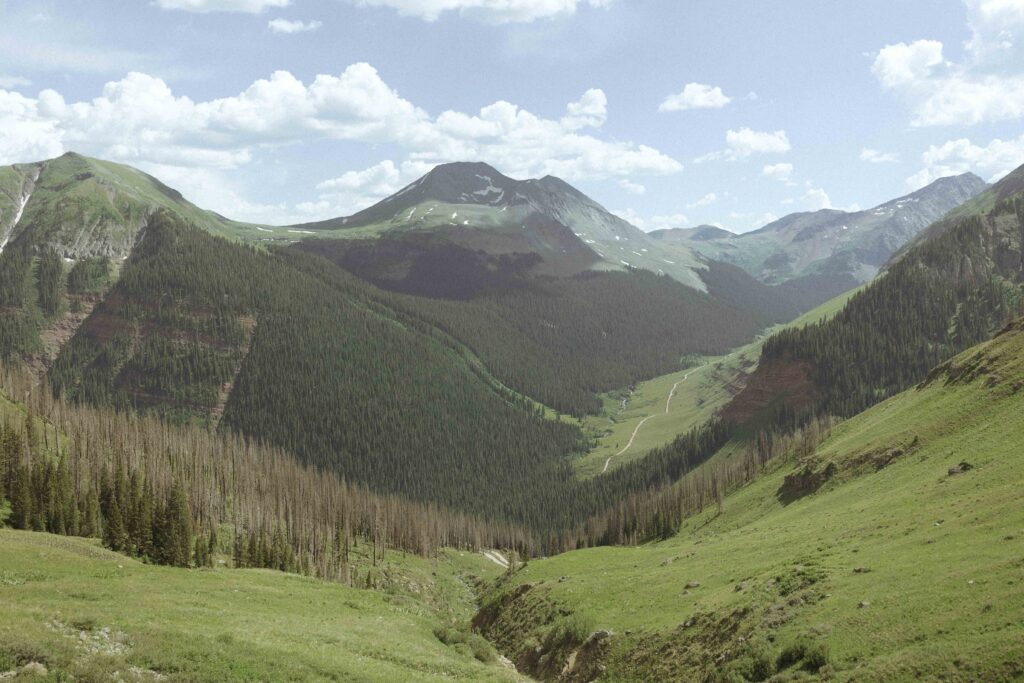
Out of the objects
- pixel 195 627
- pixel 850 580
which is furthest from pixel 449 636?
pixel 850 580

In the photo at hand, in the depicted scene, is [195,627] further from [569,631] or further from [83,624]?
[569,631]

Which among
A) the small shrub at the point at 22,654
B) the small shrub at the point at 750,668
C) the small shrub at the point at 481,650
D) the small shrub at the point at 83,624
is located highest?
the small shrub at the point at 22,654

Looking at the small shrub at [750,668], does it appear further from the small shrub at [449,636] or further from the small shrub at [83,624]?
the small shrub at [83,624]

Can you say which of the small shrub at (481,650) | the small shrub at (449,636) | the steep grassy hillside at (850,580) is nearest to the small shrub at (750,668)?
the steep grassy hillside at (850,580)

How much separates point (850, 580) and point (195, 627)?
150 ft

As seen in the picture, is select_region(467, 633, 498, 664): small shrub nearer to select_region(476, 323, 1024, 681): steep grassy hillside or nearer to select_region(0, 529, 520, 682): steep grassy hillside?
select_region(0, 529, 520, 682): steep grassy hillside

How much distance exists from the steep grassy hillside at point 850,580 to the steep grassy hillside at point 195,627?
1185 cm

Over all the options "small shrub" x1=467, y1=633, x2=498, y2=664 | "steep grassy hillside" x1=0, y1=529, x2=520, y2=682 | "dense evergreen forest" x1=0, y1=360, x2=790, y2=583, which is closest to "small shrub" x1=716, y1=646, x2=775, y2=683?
"steep grassy hillside" x1=0, y1=529, x2=520, y2=682

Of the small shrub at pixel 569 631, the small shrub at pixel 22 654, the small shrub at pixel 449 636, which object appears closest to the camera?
the small shrub at pixel 22 654

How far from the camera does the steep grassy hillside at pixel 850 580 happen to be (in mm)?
39031

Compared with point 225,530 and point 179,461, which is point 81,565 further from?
point 179,461

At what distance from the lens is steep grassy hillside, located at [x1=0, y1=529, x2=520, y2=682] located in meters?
37.8

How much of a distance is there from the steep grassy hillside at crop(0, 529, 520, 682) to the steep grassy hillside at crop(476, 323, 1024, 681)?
11.8m

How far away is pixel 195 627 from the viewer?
47.9 meters
